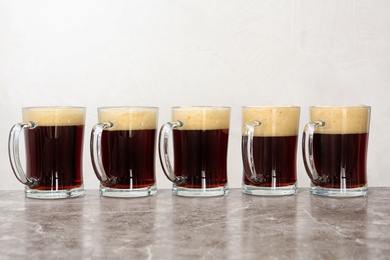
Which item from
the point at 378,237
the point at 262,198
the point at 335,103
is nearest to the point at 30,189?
the point at 262,198

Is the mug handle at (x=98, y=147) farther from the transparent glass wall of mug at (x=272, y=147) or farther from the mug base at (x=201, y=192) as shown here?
the transparent glass wall of mug at (x=272, y=147)

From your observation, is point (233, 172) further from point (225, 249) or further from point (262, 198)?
point (225, 249)

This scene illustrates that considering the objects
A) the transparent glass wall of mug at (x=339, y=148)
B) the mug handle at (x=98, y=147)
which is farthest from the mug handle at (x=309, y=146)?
the mug handle at (x=98, y=147)

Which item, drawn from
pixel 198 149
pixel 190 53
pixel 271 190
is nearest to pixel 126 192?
pixel 198 149

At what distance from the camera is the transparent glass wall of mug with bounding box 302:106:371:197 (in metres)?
1.37

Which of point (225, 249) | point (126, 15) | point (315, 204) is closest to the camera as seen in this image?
point (225, 249)

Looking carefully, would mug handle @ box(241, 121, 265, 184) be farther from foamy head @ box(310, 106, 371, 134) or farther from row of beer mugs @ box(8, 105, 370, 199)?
foamy head @ box(310, 106, 371, 134)

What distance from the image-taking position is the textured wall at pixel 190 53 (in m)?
1.81

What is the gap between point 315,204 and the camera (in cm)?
129

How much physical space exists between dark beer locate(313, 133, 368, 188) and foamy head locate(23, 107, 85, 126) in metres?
0.53

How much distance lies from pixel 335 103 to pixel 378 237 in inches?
36.2

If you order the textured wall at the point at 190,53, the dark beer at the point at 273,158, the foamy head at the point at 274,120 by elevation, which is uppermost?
the textured wall at the point at 190,53

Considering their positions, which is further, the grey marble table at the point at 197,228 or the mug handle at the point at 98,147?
the mug handle at the point at 98,147

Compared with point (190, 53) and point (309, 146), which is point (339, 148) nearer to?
point (309, 146)
